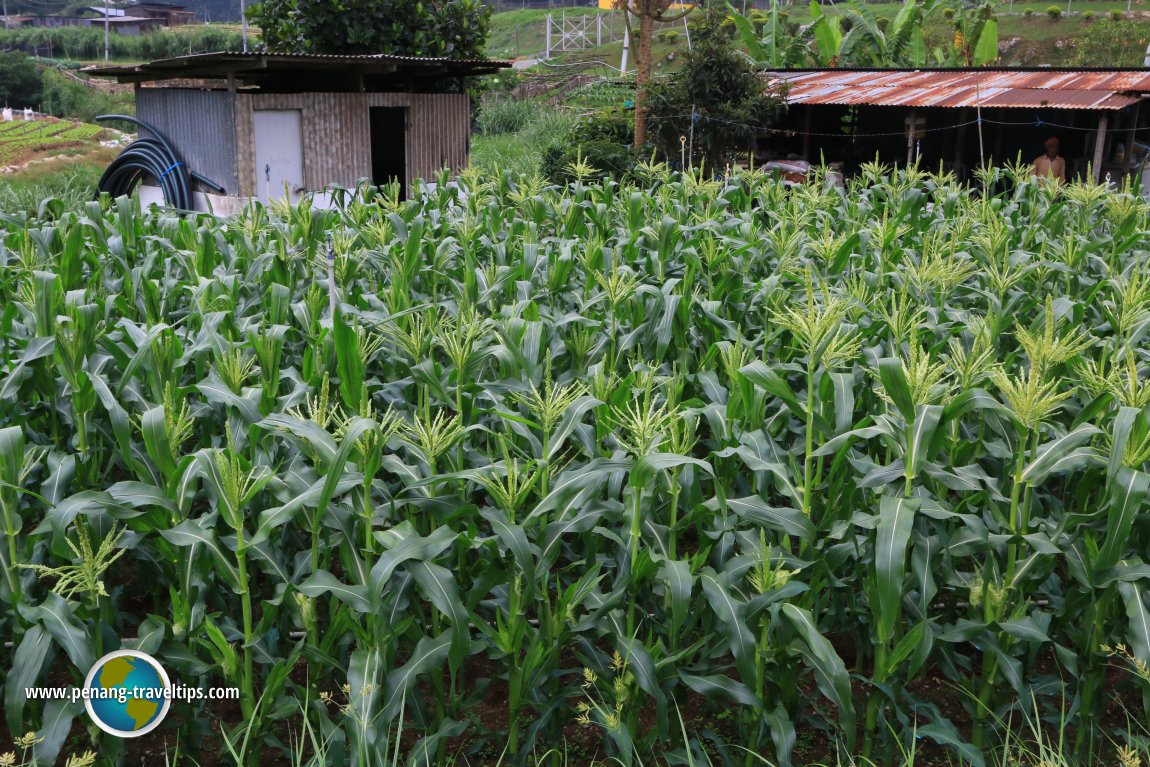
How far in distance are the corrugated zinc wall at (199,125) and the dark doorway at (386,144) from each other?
3.84 metres

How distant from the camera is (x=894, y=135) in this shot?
20.6 m

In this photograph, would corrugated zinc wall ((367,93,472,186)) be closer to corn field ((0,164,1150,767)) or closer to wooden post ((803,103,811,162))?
wooden post ((803,103,811,162))

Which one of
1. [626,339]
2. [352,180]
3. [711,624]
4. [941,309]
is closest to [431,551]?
[711,624]

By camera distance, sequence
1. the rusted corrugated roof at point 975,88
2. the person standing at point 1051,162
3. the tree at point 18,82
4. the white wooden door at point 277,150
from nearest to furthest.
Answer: the white wooden door at point 277,150, the person standing at point 1051,162, the rusted corrugated roof at point 975,88, the tree at point 18,82

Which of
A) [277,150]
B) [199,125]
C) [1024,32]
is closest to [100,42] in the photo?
[1024,32]

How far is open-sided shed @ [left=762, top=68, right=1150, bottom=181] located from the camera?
17.4 meters

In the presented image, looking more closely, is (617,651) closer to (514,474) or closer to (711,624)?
(711,624)

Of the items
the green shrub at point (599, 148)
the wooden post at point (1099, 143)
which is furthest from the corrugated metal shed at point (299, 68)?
the wooden post at point (1099, 143)

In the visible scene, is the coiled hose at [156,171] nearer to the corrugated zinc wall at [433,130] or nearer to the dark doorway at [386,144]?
the corrugated zinc wall at [433,130]

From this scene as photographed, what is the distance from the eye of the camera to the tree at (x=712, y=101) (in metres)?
17.8

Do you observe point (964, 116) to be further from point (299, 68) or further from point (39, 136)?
point (39, 136)

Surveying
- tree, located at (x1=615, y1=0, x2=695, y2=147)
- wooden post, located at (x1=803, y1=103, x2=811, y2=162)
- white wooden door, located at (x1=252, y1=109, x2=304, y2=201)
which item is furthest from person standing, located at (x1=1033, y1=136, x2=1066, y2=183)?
white wooden door, located at (x1=252, y1=109, x2=304, y2=201)

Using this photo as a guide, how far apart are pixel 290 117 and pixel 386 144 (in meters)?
4.05

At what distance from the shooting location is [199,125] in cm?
1647
